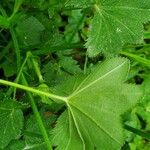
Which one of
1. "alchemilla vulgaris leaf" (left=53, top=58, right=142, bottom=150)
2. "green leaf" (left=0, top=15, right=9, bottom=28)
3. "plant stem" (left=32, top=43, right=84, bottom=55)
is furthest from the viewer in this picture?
"plant stem" (left=32, top=43, right=84, bottom=55)

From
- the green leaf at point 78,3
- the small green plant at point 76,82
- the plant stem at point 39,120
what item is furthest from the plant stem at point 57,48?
the green leaf at point 78,3

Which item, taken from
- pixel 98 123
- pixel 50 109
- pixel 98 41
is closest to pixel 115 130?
pixel 98 123

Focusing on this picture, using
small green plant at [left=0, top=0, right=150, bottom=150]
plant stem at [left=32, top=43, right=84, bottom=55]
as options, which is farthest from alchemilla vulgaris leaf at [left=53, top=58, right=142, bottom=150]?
plant stem at [left=32, top=43, right=84, bottom=55]

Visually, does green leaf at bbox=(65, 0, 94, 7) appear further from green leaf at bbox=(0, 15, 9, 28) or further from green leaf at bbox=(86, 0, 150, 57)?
green leaf at bbox=(0, 15, 9, 28)

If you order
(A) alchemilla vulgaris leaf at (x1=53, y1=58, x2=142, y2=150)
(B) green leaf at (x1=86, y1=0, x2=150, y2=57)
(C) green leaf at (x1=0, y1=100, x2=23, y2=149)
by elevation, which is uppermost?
(B) green leaf at (x1=86, y1=0, x2=150, y2=57)

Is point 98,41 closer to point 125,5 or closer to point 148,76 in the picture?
point 125,5

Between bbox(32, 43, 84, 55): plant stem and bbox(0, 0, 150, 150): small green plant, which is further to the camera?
bbox(32, 43, 84, 55): plant stem

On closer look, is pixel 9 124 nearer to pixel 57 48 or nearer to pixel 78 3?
pixel 57 48

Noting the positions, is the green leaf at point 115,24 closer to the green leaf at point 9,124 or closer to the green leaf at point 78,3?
the green leaf at point 78,3
